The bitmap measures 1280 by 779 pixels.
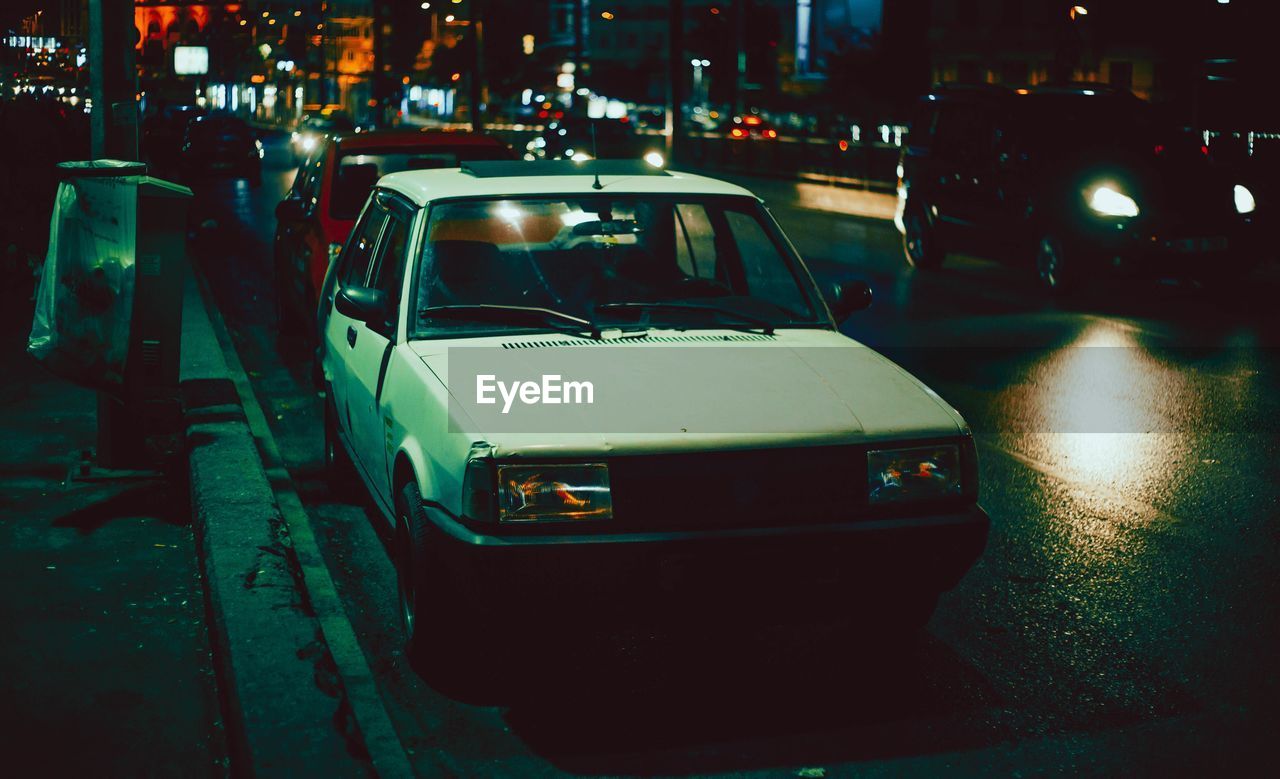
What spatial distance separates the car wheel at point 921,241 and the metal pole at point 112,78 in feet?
36.8

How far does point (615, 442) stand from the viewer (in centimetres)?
439

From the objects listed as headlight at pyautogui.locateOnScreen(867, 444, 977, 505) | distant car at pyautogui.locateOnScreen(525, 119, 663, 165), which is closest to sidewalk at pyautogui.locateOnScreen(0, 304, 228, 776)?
headlight at pyautogui.locateOnScreen(867, 444, 977, 505)

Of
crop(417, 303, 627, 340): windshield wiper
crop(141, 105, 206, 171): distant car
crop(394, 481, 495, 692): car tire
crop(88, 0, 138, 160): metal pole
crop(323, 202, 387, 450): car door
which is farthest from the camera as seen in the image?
crop(141, 105, 206, 171): distant car

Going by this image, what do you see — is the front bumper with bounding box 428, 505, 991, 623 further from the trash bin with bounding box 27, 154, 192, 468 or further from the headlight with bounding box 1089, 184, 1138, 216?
the headlight with bounding box 1089, 184, 1138, 216

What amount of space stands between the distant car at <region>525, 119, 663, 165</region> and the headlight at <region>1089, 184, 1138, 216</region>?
22.8 m

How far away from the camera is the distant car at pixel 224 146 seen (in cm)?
3578

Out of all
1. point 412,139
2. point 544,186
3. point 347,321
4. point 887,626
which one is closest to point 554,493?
point 887,626

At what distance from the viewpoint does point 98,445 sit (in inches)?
292

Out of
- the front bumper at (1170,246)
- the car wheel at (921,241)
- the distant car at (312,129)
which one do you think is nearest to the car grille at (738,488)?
the front bumper at (1170,246)

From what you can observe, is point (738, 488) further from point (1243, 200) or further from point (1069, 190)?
point (1243, 200)

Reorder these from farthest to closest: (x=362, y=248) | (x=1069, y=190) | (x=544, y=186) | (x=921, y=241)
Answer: (x=921, y=241), (x=1069, y=190), (x=362, y=248), (x=544, y=186)

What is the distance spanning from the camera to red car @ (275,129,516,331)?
420 inches

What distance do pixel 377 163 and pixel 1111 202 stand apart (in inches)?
286

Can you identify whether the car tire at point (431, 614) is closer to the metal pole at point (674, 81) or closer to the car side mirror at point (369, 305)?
the car side mirror at point (369, 305)
